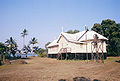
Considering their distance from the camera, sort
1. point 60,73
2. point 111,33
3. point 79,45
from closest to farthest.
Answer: point 60,73
point 79,45
point 111,33

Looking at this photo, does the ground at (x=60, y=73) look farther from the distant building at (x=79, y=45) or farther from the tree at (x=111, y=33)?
the tree at (x=111, y=33)

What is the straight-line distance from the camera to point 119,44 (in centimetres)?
3884

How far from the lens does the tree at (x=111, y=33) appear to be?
38.0 meters

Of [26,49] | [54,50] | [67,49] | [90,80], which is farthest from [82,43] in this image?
[26,49]

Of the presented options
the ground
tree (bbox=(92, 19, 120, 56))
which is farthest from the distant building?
the ground

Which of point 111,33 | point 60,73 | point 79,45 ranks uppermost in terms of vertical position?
point 111,33

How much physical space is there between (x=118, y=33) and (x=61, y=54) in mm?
20581

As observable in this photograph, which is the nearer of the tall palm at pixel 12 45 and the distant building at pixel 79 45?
the distant building at pixel 79 45

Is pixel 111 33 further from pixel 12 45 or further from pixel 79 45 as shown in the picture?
pixel 12 45

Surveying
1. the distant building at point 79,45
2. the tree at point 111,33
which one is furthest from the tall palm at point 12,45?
the tree at point 111,33

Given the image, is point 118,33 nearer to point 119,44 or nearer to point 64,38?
point 119,44

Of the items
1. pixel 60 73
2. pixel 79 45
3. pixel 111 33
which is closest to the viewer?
pixel 60 73

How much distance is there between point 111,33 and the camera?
38.6 meters

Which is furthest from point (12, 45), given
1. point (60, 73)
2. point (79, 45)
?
point (60, 73)
